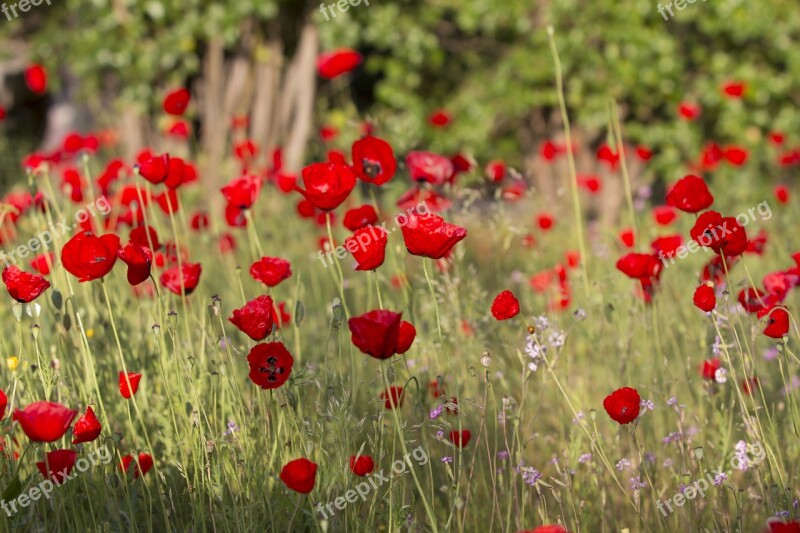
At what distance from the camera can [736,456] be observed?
2.27m

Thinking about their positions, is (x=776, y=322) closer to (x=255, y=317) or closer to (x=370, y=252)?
(x=370, y=252)

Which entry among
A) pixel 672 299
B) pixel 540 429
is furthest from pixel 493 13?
pixel 540 429

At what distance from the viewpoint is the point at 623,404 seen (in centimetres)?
195

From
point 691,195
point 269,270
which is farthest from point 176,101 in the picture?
point 691,195

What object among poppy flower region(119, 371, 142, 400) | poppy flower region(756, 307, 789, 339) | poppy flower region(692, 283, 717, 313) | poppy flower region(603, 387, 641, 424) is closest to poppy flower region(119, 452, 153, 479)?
poppy flower region(119, 371, 142, 400)

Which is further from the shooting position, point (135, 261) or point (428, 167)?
point (428, 167)

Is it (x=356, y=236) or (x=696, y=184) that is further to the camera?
(x=696, y=184)

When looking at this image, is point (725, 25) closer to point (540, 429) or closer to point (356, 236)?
point (540, 429)

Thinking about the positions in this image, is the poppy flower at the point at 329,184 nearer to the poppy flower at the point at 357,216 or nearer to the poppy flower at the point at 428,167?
the poppy flower at the point at 357,216

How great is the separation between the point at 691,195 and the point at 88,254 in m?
1.38

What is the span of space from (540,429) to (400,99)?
3910mm

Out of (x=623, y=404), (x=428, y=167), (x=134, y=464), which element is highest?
(x=428, y=167)

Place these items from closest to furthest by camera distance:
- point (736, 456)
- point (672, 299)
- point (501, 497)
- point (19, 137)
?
point (736, 456)
point (501, 497)
point (672, 299)
point (19, 137)

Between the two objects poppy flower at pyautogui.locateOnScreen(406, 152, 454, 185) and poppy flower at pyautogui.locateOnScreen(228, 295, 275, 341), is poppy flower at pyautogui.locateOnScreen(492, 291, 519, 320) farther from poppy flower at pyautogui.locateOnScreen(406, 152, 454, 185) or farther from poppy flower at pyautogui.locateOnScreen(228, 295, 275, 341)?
poppy flower at pyautogui.locateOnScreen(406, 152, 454, 185)
